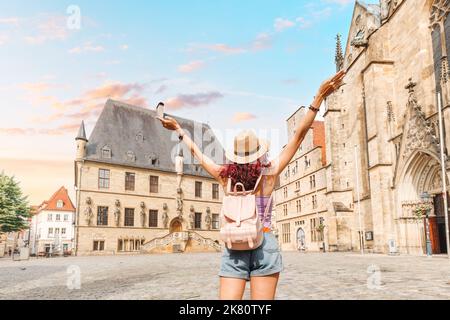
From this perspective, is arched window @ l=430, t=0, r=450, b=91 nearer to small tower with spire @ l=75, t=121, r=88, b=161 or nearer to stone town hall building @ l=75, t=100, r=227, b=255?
stone town hall building @ l=75, t=100, r=227, b=255

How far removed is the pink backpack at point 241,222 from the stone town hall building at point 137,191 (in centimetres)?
3544

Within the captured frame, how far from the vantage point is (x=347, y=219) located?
31359 millimetres

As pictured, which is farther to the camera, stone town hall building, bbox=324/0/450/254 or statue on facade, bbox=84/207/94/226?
statue on facade, bbox=84/207/94/226

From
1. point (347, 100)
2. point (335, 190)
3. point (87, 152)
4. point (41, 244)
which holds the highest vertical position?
point (347, 100)

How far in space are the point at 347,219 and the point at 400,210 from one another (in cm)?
838

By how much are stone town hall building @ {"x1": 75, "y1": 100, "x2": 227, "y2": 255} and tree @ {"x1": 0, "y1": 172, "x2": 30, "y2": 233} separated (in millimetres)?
9934

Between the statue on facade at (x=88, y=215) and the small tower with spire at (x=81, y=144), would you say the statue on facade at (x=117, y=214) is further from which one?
the small tower with spire at (x=81, y=144)

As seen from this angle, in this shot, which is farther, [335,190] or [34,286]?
[335,190]

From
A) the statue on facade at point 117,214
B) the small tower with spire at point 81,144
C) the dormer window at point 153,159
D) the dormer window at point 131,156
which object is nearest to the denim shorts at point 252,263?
the statue on facade at point 117,214

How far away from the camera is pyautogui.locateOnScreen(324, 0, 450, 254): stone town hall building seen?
21906 millimetres

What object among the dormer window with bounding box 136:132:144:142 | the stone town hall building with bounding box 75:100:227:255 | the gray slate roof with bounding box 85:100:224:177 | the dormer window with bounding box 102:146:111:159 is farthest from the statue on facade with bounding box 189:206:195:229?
the dormer window with bounding box 102:146:111:159

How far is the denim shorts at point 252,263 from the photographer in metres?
2.64

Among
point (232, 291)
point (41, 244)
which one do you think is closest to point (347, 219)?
point (232, 291)
